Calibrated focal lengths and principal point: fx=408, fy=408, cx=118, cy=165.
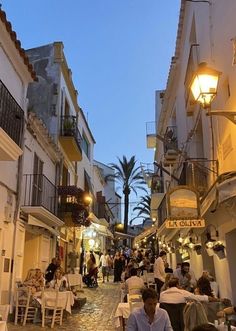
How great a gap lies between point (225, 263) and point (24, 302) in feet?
19.4

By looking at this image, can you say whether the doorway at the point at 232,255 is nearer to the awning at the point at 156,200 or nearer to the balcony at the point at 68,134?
the balcony at the point at 68,134

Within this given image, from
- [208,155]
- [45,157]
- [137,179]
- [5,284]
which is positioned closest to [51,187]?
[45,157]

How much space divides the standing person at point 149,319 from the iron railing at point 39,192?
985 cm

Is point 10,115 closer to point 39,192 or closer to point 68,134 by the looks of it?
point 39,192

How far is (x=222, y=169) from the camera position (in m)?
10.9

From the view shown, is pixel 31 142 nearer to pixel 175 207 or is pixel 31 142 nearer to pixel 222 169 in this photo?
pixel 175 207

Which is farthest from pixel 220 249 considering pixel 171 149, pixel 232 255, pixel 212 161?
pixel 171 149

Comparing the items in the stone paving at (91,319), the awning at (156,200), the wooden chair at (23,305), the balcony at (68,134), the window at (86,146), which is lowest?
the stone paving at (91,319)

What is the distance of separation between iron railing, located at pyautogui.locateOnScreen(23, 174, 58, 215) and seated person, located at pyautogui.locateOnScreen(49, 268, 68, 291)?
2680mm

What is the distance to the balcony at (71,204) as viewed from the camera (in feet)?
64.3

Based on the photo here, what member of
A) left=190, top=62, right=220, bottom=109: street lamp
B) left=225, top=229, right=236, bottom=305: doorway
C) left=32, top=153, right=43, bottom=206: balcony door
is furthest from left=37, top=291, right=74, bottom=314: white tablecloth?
left=190, top=62, right=220, bottom=109: street lamp

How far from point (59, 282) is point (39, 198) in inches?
152

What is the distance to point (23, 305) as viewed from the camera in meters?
11.9

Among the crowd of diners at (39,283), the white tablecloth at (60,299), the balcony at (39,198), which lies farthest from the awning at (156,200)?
the white tablecloth at (60,299)
